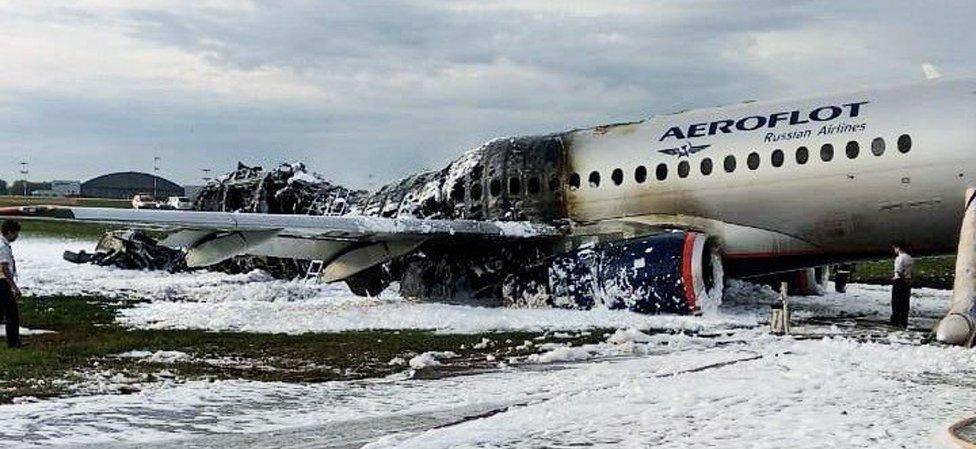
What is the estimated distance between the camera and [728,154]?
16.8 metres

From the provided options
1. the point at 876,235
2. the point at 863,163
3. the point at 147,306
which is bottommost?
the point at 147,306

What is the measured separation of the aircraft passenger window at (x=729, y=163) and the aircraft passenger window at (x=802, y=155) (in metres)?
1.05

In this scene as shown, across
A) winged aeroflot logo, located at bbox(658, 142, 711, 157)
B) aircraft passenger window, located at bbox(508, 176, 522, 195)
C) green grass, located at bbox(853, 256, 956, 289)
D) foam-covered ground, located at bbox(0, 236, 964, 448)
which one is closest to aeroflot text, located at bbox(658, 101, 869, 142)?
winged aeroflot logo, located at bbox(658, 142, 711, 157)

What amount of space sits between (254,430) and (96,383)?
9.33 ft

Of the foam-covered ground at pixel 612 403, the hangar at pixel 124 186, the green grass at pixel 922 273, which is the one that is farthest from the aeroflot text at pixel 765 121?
the hangar at pixel 124 186

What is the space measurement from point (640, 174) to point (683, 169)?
0.82 metres

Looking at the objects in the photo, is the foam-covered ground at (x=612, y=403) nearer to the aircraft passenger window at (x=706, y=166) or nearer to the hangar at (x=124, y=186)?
the aircraft passenger window at (x=706, y=166)

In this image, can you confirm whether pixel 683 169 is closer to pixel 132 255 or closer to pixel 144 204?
pixel 132 255

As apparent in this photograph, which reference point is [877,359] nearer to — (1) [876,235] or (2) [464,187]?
(1) [876,235]

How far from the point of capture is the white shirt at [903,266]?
15273 millimetres

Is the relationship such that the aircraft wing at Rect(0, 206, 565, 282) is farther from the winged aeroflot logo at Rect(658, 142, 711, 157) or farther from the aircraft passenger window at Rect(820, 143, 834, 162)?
the aircraft passenger window at Rect(820, 143, 834, 162)

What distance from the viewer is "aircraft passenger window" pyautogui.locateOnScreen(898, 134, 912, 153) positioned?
15.4 meters

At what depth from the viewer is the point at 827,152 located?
15.9 m

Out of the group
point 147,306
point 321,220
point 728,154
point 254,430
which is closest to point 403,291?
point 321,220
